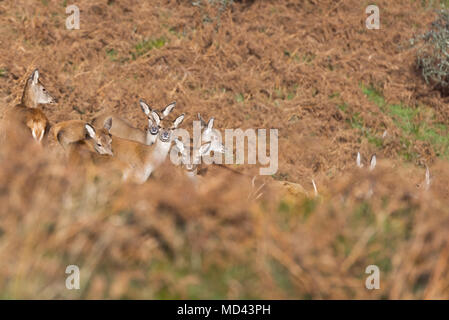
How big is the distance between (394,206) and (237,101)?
16.3 meters

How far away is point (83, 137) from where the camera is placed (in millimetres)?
12070

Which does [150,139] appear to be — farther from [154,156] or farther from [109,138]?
[109,138]

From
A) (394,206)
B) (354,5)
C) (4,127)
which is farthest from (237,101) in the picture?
(394,206)

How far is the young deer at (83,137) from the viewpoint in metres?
10.6

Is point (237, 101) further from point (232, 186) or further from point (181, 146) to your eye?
point (232, 186)

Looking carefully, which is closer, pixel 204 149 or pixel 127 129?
pixel 127 129

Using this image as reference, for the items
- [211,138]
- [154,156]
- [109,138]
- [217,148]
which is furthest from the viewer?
[211,138]

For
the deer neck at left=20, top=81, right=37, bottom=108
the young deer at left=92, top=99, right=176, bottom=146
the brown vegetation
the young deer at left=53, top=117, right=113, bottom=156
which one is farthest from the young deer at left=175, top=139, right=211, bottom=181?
the deer neck at left=20, top=81, right=37, bottom=108

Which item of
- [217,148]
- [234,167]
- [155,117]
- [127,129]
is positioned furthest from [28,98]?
[234,167]

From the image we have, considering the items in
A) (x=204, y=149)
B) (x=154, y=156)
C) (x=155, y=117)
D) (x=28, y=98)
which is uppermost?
(x=28, y=98)

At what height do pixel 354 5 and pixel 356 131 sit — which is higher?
pixel 354 5

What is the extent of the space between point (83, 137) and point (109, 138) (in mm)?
980

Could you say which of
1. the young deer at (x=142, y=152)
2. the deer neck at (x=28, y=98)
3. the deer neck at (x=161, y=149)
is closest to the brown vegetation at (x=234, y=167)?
the young deer at (x=142, y=152)

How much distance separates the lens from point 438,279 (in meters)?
3.46
